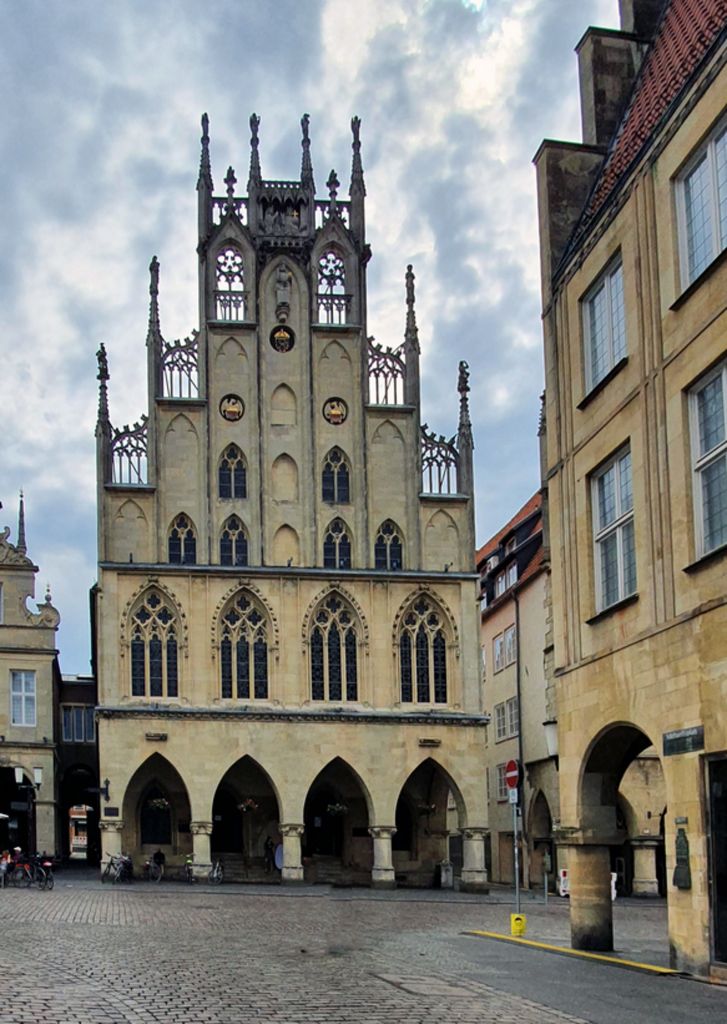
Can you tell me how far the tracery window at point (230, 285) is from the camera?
51.6m

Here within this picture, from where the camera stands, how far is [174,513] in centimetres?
4934

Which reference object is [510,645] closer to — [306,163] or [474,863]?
[474,863]

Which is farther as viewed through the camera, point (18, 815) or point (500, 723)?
point (500, 723)

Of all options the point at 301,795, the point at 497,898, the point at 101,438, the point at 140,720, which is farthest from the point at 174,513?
the point at 497,898

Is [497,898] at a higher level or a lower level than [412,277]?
lower

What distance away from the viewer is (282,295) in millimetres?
51656

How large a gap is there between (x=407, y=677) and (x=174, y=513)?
943 cm

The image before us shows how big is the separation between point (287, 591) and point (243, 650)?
2.40m

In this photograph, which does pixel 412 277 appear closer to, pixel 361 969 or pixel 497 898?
pixel 497 898

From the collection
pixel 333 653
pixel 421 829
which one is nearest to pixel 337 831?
pixel 421 829

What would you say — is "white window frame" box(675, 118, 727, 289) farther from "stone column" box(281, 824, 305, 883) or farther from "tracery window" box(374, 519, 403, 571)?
"stone column" box(281, 824, 305, 883)

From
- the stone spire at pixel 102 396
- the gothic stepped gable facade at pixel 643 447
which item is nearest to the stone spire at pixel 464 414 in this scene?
the stone spire at pixel 102 396

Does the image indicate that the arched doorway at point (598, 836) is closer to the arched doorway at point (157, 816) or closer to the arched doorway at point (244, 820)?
the arched doorway at point (157, 816)

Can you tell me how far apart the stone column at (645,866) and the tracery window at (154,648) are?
15.7m
